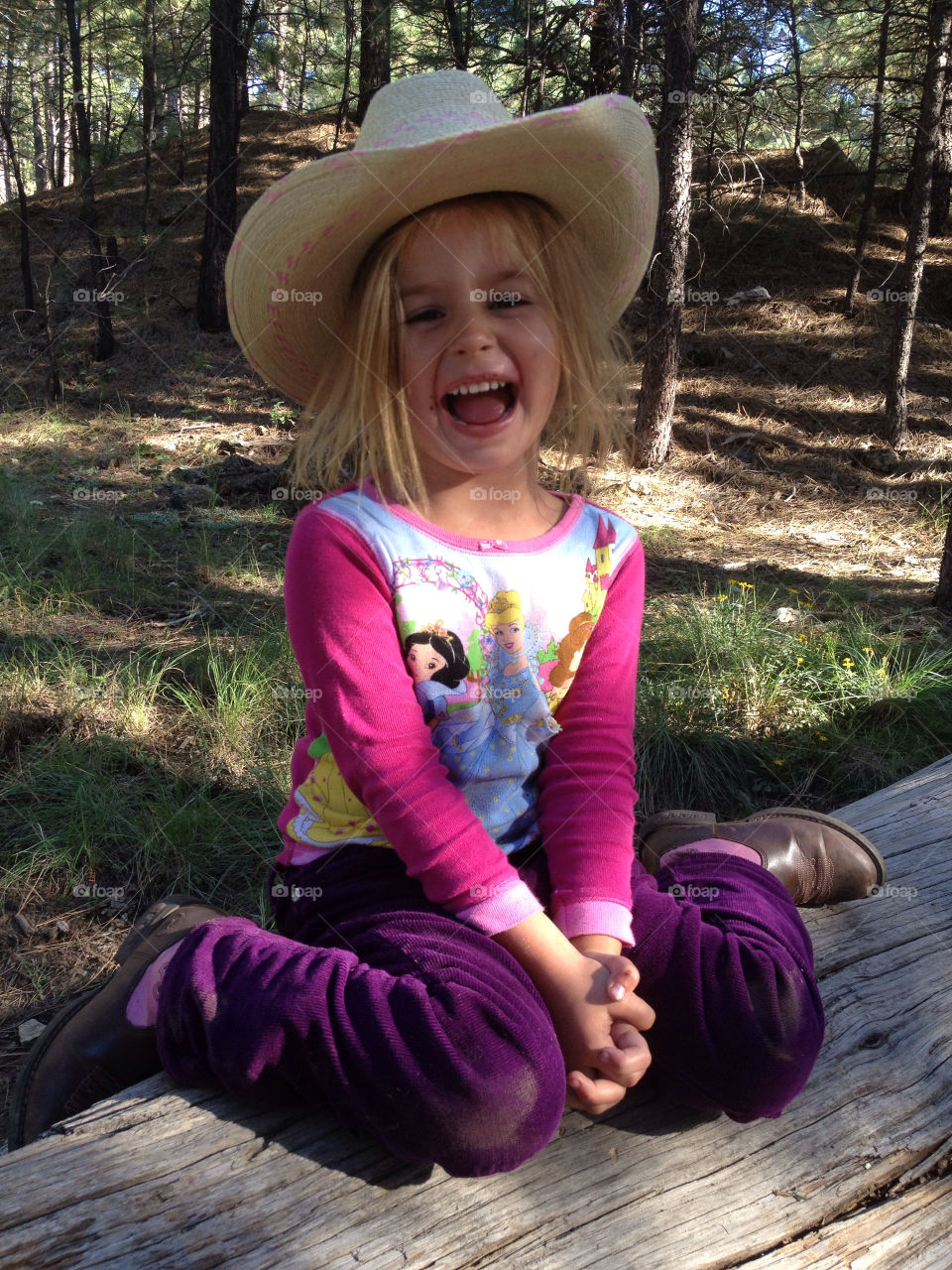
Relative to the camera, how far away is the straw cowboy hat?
1.52m

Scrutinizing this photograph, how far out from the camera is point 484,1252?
4.28 ft

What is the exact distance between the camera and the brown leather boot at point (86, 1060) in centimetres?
166

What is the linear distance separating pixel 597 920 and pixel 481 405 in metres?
0.88

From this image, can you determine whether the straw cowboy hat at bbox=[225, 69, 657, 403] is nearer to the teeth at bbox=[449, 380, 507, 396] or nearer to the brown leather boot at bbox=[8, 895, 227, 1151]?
the teeth at bbox=[449, 380, 507, 396]

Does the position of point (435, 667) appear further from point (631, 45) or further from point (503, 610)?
point (631, 45)

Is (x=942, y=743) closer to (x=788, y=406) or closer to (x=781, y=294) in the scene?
(x=788, y=406)

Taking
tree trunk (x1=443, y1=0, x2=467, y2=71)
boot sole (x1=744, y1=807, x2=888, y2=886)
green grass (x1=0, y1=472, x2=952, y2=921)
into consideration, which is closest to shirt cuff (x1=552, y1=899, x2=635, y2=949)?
boot sole (x1=744, y1=807, x2=888, y2=886)

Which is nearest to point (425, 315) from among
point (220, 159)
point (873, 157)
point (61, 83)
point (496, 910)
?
point (496, 910)

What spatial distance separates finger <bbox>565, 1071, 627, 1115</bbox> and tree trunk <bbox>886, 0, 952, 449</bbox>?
25.4ft

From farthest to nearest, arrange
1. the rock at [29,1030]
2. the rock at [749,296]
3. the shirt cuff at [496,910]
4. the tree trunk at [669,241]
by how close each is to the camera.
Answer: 1. the rock at [749,296]
2. the tree trunk at [669,241]
3. the rock at [29,1030]
4. the shirt cuff at [496,910]

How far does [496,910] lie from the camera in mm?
1515

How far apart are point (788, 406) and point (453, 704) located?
810cm

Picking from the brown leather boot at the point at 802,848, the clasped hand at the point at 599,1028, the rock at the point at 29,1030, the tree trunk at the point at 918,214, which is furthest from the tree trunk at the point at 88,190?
the clasped hand at the point at 599,1028

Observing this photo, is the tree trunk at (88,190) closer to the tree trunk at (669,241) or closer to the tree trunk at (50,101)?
the tree trunk at (50,101)
